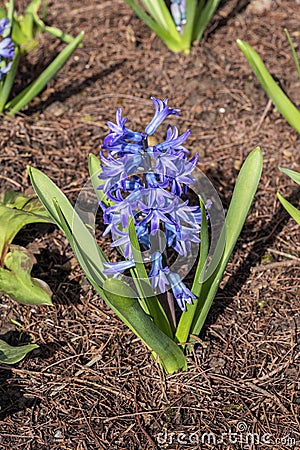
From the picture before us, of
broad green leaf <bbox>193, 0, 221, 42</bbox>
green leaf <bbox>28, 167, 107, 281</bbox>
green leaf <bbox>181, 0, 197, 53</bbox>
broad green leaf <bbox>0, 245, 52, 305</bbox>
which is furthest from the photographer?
broad green leaf <bbox>193, 0, 221, 42</bbox>

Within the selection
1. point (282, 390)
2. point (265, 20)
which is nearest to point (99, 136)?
point (265, 20)

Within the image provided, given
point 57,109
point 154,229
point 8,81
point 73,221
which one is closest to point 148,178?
point 154,229

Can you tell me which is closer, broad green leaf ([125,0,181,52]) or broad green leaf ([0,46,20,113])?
broad green leaf ([0,46,20,113])

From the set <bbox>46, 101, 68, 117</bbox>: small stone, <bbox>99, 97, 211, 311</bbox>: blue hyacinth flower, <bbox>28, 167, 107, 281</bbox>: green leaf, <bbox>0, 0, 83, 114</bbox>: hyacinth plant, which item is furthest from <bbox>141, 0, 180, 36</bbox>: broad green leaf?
<bbox>99, 97, 211, 311</bbox>: blue hyacinth flower

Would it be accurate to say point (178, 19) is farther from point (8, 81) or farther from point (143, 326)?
point (143, 326)

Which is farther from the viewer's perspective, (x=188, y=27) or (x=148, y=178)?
(x=188, y=27)

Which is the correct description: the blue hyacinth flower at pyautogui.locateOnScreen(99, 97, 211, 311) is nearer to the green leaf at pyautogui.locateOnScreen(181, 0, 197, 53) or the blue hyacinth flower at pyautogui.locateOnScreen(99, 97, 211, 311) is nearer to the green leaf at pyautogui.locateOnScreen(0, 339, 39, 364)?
the green leaf at pyautogui.locateOnScreen(0, 339, 39, 364)
